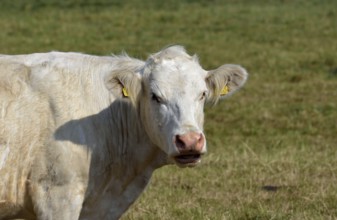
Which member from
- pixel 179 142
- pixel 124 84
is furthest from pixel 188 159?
pixel 124 84

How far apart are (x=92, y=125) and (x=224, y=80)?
1020 millimetres

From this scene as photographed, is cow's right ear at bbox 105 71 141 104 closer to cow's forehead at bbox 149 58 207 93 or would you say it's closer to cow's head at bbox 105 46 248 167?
cow's head at bbox 105 46 248 167

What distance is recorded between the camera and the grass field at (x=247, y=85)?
28.8 feet

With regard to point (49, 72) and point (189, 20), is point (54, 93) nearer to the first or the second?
point (49, 72)

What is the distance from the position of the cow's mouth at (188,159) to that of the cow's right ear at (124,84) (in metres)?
0.69

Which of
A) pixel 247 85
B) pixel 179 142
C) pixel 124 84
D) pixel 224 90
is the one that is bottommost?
pixel 247 85

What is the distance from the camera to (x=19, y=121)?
6527 millimetres

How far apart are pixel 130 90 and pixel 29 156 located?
844 millimetres

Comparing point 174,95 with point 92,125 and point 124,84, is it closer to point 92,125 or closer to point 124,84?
point 124,84

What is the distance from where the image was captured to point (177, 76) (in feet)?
21.6

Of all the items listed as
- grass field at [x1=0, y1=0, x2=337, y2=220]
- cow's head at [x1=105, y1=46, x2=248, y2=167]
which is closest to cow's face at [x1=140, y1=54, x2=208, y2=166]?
cow's head at [x1=105, y1=46, x2=248, y2=167]

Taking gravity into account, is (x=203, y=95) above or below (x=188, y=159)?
above

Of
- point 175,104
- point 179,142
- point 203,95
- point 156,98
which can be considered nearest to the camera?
point 179,142

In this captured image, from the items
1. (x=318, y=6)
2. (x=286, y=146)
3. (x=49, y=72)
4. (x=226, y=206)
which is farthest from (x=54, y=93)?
(x=318, y=6)
